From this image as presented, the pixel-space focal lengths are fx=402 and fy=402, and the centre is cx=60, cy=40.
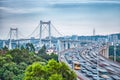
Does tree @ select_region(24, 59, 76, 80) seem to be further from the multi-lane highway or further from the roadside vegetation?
the multi-lane highway

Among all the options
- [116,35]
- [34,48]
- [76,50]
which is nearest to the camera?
[116,35]

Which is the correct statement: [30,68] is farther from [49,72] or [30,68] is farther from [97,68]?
[97,68]

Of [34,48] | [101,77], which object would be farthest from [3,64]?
[34,48]

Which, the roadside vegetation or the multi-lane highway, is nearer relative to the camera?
the roadside vegetation

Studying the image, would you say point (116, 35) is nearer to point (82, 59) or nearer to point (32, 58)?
point (82, 59)

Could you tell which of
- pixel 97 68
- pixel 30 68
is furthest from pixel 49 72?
pixel 97 68

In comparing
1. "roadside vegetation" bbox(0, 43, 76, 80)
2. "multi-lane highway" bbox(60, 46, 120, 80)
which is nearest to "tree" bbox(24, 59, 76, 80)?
"roadside vegetation" bbox(0, 43, 76, 80)

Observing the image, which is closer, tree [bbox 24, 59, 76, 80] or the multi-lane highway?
tree [bbox 24, 59, 76, 80]

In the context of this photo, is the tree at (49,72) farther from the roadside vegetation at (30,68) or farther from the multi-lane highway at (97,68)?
the multi-lane highway at (97,68)

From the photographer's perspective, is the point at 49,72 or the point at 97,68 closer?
the point at 49,72

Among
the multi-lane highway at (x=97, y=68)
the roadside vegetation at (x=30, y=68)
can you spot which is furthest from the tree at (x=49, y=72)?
the multi-lane highway at (x=97, y=68)

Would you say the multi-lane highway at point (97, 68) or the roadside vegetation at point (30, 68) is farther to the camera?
the multi-lane highway at point (97, 68)
